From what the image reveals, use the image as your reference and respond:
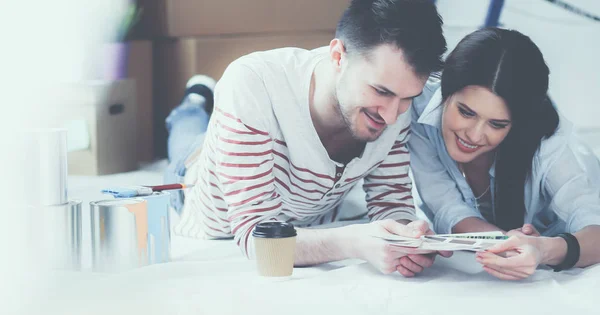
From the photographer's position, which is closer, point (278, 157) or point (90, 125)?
point (278, 157)

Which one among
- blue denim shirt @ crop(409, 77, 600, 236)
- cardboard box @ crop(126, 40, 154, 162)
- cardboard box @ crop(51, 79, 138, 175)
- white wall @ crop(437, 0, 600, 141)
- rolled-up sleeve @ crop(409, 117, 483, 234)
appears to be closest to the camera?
blue denim shirt @ crop(409, 77, 600, 236)

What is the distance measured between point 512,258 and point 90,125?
1.90 m

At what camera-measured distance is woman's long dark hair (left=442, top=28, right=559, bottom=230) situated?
141 cm

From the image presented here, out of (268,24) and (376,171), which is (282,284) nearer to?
(376,171)

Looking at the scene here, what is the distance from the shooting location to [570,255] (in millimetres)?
1347

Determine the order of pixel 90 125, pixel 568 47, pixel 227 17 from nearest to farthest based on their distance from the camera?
pixel 90 125 → pixel 227 17 → pixel 568 47

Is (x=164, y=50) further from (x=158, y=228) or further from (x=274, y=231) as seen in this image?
(x=274, y=231)

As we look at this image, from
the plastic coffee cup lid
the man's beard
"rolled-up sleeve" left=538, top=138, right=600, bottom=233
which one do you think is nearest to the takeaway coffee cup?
the plastic coffee cup lid

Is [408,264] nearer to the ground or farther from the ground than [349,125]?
nearer to the ground

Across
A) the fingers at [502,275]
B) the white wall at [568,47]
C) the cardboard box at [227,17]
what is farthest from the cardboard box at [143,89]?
the fingers at [502,275]

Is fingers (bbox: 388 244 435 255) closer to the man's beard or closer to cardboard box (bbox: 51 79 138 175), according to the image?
the man's beard

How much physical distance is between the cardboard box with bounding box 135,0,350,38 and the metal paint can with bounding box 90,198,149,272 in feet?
5.92

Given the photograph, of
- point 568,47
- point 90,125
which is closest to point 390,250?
point 90,125

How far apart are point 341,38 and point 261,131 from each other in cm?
23
